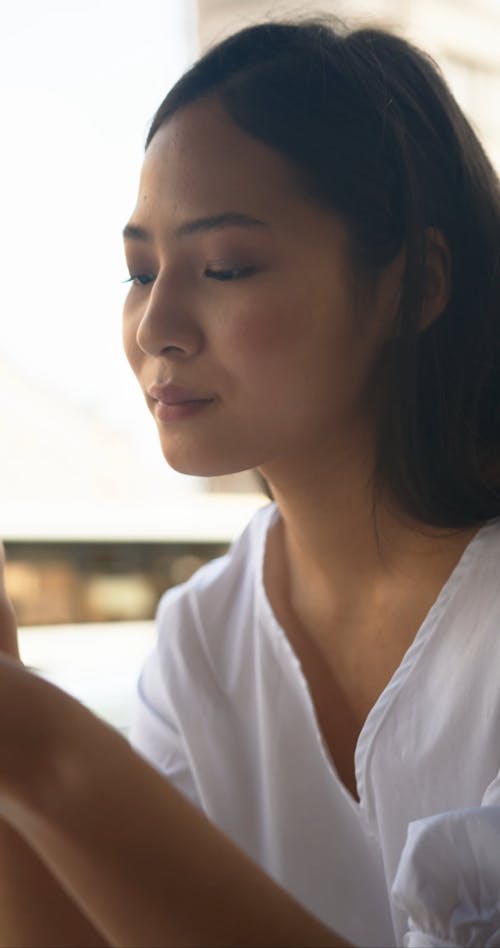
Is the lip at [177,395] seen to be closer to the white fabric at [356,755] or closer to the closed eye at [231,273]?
the closed eye at [231,273]

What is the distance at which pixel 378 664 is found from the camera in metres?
0.71

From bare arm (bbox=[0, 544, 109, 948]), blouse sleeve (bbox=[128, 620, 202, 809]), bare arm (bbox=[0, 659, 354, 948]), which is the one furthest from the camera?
blouse sleeve (bbox=[128, 620, 202, 809])

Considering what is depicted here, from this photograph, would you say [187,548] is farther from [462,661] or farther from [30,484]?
[462,661]

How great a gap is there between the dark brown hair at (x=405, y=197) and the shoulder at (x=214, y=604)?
172 mm

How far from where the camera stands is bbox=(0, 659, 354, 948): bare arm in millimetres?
446

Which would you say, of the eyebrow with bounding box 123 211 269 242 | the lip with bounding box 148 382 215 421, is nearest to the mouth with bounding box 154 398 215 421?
the lip with bounding box 148 382 215 421

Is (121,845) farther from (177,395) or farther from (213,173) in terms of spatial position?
(213,173)

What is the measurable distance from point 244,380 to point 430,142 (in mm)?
220

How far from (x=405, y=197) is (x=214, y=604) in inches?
14.1

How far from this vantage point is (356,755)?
653 mm

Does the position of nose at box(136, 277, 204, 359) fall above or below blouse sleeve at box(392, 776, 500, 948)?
above

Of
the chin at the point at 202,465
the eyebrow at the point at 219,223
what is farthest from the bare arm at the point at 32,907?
the eyebrow at the point at 219,223

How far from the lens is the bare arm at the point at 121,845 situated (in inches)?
17.5

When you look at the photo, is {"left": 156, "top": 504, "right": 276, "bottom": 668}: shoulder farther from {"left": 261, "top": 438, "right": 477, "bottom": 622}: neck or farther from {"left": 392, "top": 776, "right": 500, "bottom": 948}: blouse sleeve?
{"left": 392, "top": 776, "right": 500, "bottom": 948}: blouse sleeve
